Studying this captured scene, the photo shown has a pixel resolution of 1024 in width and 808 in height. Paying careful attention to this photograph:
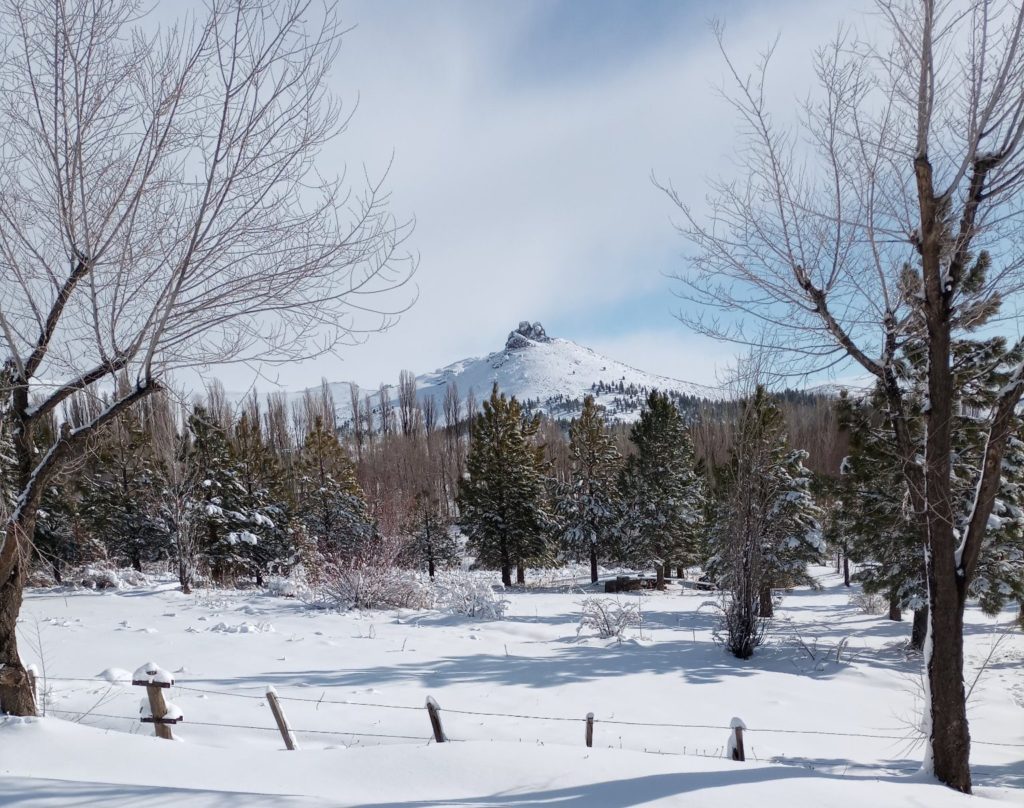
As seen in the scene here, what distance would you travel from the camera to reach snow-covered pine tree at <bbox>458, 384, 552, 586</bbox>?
31.4m

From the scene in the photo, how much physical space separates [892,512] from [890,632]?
4.55 m

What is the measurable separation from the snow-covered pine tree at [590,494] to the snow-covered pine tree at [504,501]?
7.39 ft

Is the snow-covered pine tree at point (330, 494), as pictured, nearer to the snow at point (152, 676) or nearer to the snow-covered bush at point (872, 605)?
the snow-covered bush at point (872, 605)

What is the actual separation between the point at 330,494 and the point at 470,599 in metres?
18.0

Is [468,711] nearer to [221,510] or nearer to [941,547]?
[941,547]

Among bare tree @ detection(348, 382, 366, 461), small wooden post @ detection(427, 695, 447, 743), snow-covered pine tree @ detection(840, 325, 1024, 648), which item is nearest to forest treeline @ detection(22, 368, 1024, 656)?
snow-covered pine tree @ detection(840, 325, 1024, 648)

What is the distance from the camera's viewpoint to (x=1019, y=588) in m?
15.9

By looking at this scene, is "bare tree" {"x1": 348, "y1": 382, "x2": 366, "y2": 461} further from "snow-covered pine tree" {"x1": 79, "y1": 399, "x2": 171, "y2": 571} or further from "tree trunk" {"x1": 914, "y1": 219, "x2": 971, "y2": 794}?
"tree trunk" {"x1": 914, "y1": 219, "x2": 971, "y2": 794}

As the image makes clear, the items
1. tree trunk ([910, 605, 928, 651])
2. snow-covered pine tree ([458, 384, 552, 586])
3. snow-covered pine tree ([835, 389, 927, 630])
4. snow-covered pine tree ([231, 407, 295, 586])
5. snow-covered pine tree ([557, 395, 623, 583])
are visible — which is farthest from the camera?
snow-covered pine tree ([557, 395, 623, 583])

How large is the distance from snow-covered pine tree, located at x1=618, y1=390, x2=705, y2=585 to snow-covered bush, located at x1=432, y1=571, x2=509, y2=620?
15.8 meters

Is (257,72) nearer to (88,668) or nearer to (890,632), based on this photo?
(88,668)

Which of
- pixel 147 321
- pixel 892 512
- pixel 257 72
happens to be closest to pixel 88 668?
pixel 147 321

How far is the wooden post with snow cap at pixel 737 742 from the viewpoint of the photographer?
5.67 meters

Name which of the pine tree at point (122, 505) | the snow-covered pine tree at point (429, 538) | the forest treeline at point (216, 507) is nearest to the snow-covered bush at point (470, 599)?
the forest treeline at point (216, 507)
